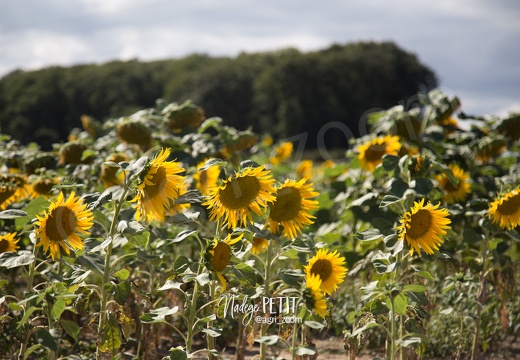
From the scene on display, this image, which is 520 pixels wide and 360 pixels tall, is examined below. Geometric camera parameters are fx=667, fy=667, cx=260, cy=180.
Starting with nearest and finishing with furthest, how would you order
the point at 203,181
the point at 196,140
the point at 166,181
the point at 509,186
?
the point at 166,181 < the point at 509,186 < the point at 203,181 < the point at 196,140

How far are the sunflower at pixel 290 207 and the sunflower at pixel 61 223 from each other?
0.63 meters

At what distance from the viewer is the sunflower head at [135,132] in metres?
3.11

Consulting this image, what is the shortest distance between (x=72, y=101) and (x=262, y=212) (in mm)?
20346

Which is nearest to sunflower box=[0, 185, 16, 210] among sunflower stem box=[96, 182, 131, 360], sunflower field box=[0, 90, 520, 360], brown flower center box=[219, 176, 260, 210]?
sunflower field box=[0, 90, 520, 360]

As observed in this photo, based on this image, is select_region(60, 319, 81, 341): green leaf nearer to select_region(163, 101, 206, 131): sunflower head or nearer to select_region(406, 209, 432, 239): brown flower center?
select_region(406, 209, 432, 239): brown flower center

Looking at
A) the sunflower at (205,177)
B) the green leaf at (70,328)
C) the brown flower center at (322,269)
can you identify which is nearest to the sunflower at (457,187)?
the sunflower at (205,177)

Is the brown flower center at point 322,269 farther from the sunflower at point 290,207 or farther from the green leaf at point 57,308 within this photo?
the green leaf at point 57,308

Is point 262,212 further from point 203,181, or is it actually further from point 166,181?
point 203,181

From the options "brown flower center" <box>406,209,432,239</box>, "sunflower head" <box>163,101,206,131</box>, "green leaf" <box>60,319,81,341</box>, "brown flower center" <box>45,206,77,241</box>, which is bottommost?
"green leaf" <box>60,319,81,341</box>

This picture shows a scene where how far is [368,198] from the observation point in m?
3.04

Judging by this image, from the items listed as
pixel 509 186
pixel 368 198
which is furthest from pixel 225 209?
pixel 509 186

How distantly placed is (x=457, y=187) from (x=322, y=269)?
129 cm

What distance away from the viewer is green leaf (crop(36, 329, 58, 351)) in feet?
A: 5.87

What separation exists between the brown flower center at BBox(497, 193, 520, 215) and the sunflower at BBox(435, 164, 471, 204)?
487 mm
